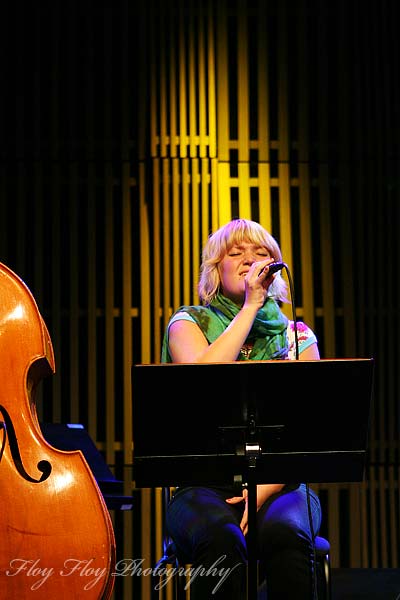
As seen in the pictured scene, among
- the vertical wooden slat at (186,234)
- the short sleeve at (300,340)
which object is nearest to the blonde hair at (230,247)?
the short sleeve at (300,340)

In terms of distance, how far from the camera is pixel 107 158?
4.18 m

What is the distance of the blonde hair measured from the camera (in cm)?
289

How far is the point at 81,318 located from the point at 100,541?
7.64ft

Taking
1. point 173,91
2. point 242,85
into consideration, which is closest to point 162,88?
point 173,91

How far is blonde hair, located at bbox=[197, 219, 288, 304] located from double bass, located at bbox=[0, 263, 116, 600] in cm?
101

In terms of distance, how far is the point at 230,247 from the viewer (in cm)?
290

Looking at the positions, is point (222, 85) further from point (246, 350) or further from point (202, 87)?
point (246, 350)

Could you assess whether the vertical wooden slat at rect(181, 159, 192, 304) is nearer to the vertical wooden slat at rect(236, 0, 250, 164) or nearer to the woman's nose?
the vertical wooden slat at rect(236, 0, 250, 164)

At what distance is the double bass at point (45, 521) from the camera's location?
192 cm

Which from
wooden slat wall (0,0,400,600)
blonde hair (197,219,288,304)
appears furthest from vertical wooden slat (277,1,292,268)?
blonde hair (197,219,288,304)

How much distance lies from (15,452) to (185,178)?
2406 millimetres

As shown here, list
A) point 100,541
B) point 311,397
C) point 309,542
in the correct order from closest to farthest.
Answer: point 100,541 < point 311,397 < point 309,542

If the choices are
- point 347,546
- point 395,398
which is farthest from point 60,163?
point 347,546

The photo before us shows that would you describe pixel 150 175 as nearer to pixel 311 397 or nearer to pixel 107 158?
pixel 107 158
